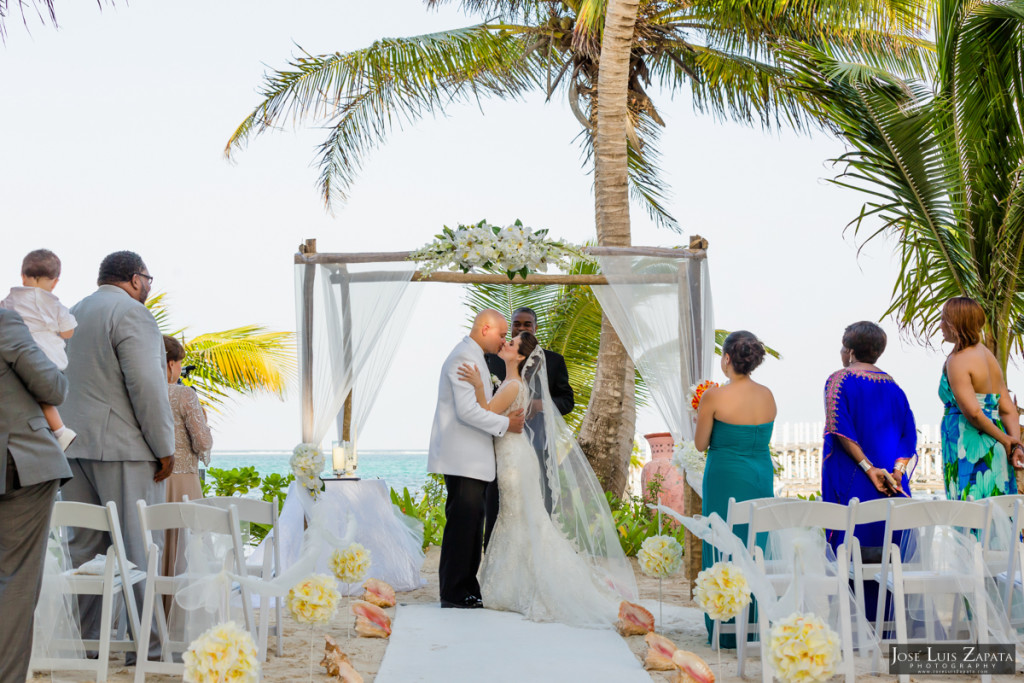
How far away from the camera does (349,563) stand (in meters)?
4.76

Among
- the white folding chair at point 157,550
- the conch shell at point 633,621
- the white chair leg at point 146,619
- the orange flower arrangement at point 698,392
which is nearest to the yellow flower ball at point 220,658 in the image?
the white folding chair at point 157,550

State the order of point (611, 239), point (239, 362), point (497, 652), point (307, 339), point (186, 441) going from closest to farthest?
1. point (497, 652)
2. point (186, 441)
3. point (307, 339)
4. point (611, 239)
5. point (239, 362)

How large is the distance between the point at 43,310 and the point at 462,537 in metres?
2.73

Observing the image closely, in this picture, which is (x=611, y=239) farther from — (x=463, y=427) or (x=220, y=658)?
(x=220, y=658)

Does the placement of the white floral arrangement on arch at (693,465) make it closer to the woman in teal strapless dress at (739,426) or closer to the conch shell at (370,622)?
the woman in teal strapless dress at (739,426)

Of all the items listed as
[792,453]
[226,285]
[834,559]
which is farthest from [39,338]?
[226,285]

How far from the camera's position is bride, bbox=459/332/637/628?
541 cm

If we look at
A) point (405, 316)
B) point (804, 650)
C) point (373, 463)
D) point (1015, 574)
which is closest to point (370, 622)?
point (405, 316)

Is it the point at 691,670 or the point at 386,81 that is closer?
A: the point at 691,670

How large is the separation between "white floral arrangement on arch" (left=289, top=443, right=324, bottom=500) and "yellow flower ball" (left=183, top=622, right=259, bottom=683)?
3244 millimetres

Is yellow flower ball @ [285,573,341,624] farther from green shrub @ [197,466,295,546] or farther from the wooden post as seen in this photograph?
green shrub @ [197,466,295,546]

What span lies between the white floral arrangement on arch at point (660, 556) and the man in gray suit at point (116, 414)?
2.57 metres

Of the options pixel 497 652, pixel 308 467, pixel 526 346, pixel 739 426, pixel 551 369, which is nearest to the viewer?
pixel 497 652

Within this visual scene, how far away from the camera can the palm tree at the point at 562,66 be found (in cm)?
1102
